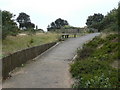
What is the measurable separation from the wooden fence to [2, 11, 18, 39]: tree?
374 inches

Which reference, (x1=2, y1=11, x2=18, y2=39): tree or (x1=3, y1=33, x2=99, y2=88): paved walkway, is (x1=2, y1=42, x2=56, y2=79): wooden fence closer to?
(x1=3, y1=33, x2=99, y2=88): paved walkway

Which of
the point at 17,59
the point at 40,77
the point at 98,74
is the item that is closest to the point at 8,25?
the point at 17,59

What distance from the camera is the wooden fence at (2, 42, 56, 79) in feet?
35.9

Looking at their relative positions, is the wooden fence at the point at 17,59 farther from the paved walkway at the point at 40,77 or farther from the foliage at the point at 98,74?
the foliage at the point at 98,74

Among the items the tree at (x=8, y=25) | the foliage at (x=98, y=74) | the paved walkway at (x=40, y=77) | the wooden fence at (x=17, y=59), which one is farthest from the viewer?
the tree at (x=8, y=25)

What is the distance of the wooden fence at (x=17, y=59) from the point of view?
431 inches

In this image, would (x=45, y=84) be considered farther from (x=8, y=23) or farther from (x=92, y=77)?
(x=8, y=23)

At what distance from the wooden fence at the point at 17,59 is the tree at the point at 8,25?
374 inches

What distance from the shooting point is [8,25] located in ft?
95.5

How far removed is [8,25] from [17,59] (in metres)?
16.5

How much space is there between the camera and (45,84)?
9.92 meters

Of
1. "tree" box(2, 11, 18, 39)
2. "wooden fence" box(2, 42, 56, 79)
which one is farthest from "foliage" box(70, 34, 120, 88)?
"tree" box(2, 11, 18, 39)

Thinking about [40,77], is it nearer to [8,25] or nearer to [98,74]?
[98,74]

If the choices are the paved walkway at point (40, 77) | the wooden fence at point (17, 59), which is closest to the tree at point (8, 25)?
the wooden fence at point (17, 59)
